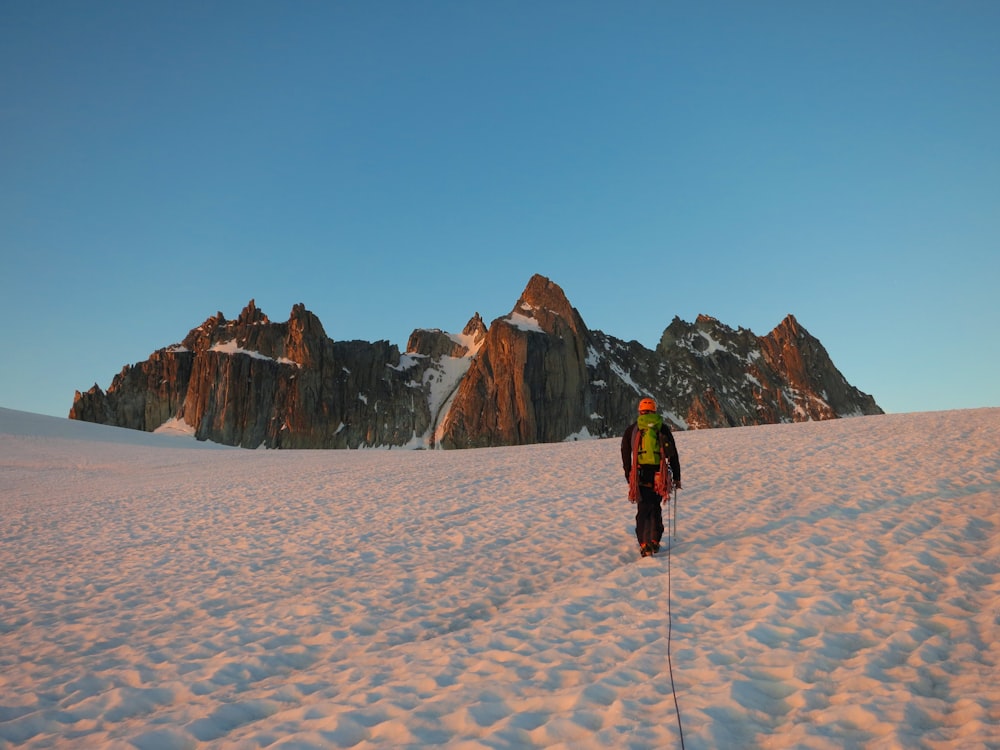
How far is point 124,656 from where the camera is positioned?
7.40 m

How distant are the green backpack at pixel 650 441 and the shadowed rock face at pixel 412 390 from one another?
5305 inches

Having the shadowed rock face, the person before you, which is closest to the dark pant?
the person

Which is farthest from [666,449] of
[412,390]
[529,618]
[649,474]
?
[412,390]

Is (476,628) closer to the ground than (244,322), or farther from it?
closer to the ground

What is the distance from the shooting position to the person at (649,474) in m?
10.1

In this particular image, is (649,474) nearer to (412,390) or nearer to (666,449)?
(666,449)

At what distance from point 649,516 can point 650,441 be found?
1.31 m

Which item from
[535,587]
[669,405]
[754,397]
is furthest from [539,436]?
[535,587]

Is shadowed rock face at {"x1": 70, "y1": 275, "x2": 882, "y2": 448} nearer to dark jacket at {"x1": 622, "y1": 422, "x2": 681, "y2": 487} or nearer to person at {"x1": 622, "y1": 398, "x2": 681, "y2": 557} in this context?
dark jacket at {"x1": 622, "y1": 422, "x2": 681, "y2": 487}

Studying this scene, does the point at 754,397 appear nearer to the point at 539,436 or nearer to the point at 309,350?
the point at 539,436

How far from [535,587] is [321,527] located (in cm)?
695

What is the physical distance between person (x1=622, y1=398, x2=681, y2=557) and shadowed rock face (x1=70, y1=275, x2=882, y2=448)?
135 meters

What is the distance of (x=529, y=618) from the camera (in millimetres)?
7660

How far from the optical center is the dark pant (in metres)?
10.2
